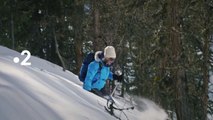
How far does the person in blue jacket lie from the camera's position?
344 inches

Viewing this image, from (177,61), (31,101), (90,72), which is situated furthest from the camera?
(177,61)

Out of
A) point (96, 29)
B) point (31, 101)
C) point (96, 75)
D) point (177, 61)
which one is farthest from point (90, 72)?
point (96, 29)

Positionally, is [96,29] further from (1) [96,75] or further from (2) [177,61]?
(1) [96,75]

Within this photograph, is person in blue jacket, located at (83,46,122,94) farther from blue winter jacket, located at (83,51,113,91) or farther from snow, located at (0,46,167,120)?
snow, located at (0,46,167,120)

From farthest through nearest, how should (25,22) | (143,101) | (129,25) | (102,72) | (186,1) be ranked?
(25,22) < (129,25) < (143,101) < (186,1) < (102,72)

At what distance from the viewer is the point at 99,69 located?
29.5 feet

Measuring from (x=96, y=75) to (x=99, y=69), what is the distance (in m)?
0.15

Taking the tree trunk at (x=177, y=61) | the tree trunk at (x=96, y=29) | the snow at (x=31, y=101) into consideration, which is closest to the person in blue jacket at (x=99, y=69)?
the snow at (x=31, y=101)

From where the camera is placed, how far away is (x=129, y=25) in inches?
824

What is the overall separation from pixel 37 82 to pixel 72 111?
126cm

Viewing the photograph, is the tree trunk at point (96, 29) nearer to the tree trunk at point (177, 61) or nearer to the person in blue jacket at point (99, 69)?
the tree trunk at point (177, 61)

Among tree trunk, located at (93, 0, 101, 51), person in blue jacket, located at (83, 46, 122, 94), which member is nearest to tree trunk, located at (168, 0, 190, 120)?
person in blue jacket, located at (83, 46, 122, 94)

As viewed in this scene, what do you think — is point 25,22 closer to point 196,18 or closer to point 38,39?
point 38,39

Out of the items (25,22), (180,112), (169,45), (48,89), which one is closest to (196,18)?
(169,45)
